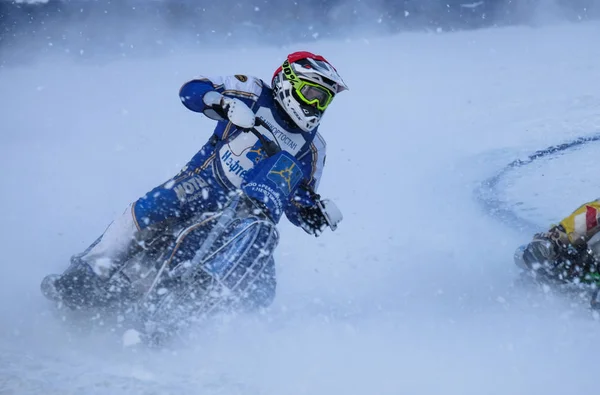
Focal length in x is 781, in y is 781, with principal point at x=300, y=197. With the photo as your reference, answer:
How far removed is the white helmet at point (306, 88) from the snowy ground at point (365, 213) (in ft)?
3.54

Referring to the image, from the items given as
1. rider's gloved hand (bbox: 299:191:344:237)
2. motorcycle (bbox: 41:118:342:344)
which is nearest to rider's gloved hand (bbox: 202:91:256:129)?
motorcycle (bbox: 41:118:342:344)

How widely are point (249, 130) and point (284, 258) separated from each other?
1588 mm

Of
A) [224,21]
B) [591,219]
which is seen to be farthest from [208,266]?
[224,21]

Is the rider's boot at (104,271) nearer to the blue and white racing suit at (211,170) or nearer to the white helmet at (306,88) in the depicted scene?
the blue and white racing suit at (211,170)

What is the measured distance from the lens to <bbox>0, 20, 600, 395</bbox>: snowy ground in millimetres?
3607

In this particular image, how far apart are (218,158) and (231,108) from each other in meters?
0.38

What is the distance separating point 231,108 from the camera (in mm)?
3801

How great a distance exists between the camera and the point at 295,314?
4.36 meters

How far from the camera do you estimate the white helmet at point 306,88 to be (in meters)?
4.00

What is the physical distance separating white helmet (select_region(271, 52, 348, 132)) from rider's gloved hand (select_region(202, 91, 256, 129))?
27cm

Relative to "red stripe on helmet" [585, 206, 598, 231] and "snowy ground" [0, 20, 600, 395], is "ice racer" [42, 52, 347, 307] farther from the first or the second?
"red stripe on helmet" [585, 206, 598, 231]

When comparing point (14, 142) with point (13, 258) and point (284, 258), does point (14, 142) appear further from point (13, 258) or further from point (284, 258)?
point (284, 258)

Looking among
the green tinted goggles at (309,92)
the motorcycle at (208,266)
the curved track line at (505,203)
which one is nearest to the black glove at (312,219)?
the motorcycle at (208,266)

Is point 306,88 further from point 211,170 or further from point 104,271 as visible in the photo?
point 104,271
